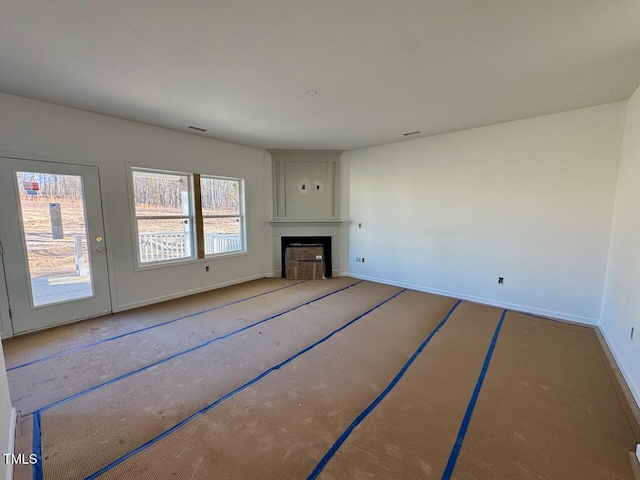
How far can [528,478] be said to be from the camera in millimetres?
1493

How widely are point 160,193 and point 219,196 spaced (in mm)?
1035

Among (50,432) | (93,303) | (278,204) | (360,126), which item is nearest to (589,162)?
(360,126)

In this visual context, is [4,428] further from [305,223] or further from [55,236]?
[305,223]

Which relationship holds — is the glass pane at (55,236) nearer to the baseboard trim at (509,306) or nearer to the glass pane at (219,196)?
the glass pane at (219,196)

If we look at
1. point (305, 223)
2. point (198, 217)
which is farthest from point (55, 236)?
point (305, 223)

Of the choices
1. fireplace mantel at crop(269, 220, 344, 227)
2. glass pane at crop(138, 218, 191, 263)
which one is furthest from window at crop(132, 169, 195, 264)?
fireplace mantel at crop(269, 220, 344, 227)

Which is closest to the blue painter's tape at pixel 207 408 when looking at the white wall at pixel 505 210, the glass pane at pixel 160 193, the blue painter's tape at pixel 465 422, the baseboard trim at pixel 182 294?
the blue painter's tape at pixel 465 422

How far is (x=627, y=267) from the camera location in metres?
2.62

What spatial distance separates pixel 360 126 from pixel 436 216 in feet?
6.57

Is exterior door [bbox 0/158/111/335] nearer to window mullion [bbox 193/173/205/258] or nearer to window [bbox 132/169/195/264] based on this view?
window [bbox 132/169/195/264]

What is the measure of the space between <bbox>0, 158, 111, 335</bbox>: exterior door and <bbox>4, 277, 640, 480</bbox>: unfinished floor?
0.94ft

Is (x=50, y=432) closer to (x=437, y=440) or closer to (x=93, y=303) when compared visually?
(x=93, y=303)

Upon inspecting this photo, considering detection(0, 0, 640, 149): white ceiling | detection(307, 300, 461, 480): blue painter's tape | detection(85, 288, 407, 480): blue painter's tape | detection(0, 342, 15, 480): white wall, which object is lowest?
detection(307, 300, 461, 480): blue painter's tape

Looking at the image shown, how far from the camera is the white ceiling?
67.3 inches
